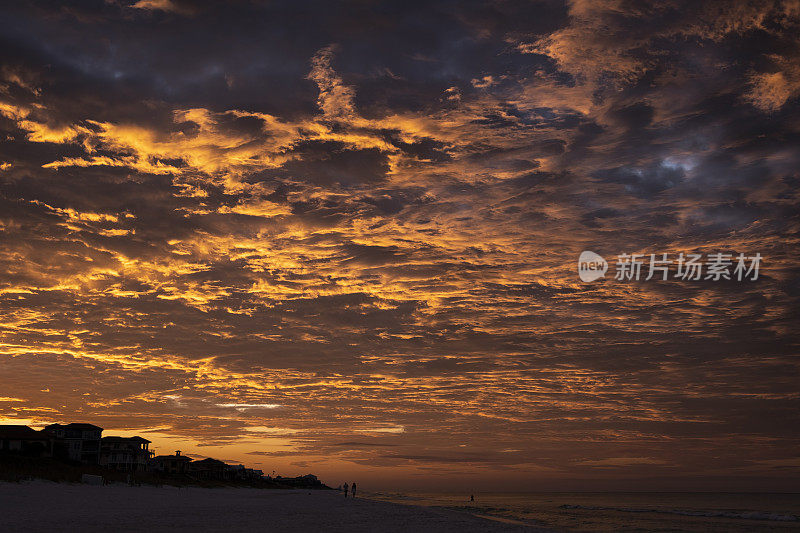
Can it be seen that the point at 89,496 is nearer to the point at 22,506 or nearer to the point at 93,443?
the point at 22,506

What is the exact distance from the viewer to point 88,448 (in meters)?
123

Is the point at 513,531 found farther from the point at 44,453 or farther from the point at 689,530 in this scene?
the point at 44,453

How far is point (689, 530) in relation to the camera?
176ft

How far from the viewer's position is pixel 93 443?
12362 centimetres

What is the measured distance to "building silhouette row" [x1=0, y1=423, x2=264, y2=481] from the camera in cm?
10288

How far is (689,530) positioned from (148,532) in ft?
161

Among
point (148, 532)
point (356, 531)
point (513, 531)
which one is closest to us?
point (148, 532)

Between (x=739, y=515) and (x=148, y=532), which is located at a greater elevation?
(x=148, y=532)

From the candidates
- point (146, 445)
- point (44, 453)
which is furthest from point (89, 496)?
point (146, 445)

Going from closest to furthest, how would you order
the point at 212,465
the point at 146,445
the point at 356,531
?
1. the point at 356,531
2. the point at 146,445
3. the point at 212,465

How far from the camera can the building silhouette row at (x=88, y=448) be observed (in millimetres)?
102875

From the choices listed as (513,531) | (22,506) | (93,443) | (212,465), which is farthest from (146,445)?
(513,531)

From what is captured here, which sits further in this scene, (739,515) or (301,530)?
(739,515)

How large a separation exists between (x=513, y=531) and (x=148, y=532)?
2209 centimetres
